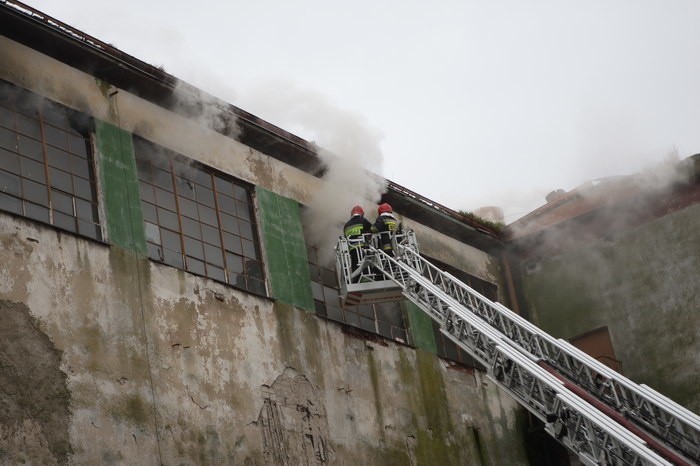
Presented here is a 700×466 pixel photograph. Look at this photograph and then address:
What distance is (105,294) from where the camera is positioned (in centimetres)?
1416

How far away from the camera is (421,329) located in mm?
19484

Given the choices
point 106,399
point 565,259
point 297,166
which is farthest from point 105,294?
point 565,259

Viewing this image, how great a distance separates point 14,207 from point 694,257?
1223 cm

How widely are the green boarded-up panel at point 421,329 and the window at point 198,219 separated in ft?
11.3

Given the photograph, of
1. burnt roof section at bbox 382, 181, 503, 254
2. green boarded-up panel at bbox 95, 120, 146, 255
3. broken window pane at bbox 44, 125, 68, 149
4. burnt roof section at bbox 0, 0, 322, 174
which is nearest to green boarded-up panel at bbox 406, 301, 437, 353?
burnt roof section at bbox 382, 181, 503, 254

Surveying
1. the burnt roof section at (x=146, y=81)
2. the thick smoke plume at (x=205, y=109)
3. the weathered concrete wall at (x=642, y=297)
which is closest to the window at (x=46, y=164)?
the burnt roof section at (x=146, y=81)

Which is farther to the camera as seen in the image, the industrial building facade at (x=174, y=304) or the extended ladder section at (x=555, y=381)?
the industrial building facade at (x=174, y=304)

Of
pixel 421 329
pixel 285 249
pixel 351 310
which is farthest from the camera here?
pixel 421 329

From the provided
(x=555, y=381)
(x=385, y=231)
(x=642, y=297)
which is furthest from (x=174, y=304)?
(x=642, y=297)

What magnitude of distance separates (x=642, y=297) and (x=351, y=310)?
5867mm

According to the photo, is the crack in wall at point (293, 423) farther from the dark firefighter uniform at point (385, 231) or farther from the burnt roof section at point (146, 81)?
the burnt roof section at point (146, 81)

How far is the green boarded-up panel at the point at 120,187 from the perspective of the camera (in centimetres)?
1491

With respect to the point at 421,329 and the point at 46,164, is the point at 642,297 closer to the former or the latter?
the point at 421,329

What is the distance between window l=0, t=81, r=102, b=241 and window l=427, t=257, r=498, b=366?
7262 millimetres
